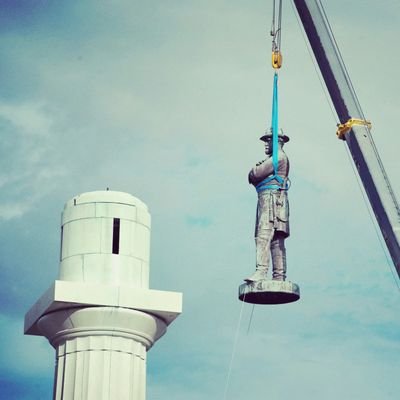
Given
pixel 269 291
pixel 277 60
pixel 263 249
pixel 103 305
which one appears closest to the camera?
pixel 103 305

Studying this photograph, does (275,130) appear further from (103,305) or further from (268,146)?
(103,305)

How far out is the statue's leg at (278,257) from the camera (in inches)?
1250

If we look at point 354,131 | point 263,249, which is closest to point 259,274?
point 263,249

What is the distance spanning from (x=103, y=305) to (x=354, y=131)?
1113 cm

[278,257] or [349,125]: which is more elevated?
[349,125]

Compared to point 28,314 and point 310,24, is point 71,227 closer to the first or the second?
point 28,314

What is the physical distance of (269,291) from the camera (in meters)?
30.6

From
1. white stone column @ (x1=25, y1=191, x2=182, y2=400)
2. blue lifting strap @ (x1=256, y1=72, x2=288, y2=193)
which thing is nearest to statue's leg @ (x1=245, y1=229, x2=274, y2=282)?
blue lifting strap @ (x1=256, y1=72, x2=288, y2=193)

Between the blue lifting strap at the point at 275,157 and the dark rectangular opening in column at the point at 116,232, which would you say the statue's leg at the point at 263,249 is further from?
the dark rectangular opening in column at the point at 116,232

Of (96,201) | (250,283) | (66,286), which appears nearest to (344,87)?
(250,283)

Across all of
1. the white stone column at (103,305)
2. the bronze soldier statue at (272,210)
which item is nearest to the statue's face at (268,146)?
the bronze soldier statue at (272,210)

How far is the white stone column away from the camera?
27.6 m

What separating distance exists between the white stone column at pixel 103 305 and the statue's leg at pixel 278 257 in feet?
13.8

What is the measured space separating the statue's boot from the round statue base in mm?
167
